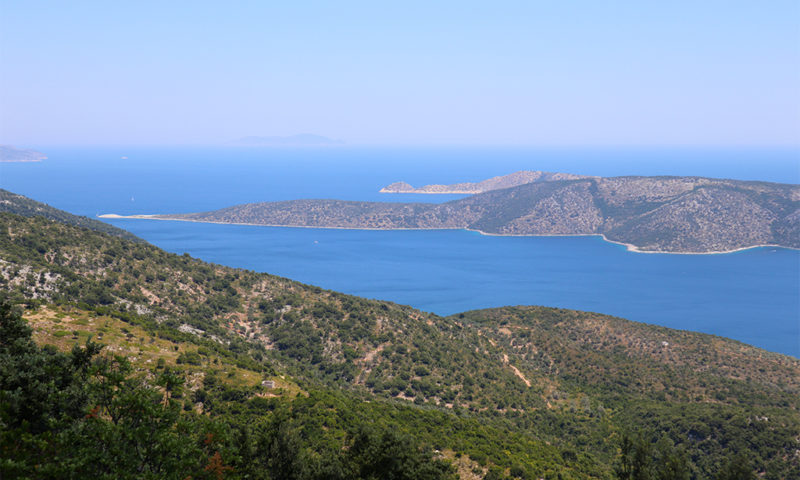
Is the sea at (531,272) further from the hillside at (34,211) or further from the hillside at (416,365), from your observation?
the hillside at (416,365)

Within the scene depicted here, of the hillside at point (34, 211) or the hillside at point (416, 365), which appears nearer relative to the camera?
the hillside at point (416, 365)

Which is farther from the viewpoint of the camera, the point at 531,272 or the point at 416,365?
the point at 531,272

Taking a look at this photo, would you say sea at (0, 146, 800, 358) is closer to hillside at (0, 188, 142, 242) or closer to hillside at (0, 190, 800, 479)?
hillside at (0, 188, 142, 242)

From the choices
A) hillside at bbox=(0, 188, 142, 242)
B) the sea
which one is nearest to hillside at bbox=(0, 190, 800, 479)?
the sea

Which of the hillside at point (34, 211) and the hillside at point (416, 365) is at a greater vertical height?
the hillside at point (34, 211)

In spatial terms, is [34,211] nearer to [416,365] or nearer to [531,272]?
[416,365]

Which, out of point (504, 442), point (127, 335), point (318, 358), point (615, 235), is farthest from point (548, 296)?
point (127, 335)

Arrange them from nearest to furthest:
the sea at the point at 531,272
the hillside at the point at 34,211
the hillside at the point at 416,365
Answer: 1. the hillside at the point at 416,365
2. the hillside at the point at 34,211
3. the sea at the point at 531,272

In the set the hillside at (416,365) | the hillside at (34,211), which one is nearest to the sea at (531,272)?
the hillside at (34,211)

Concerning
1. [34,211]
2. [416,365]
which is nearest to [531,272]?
[416,365]
